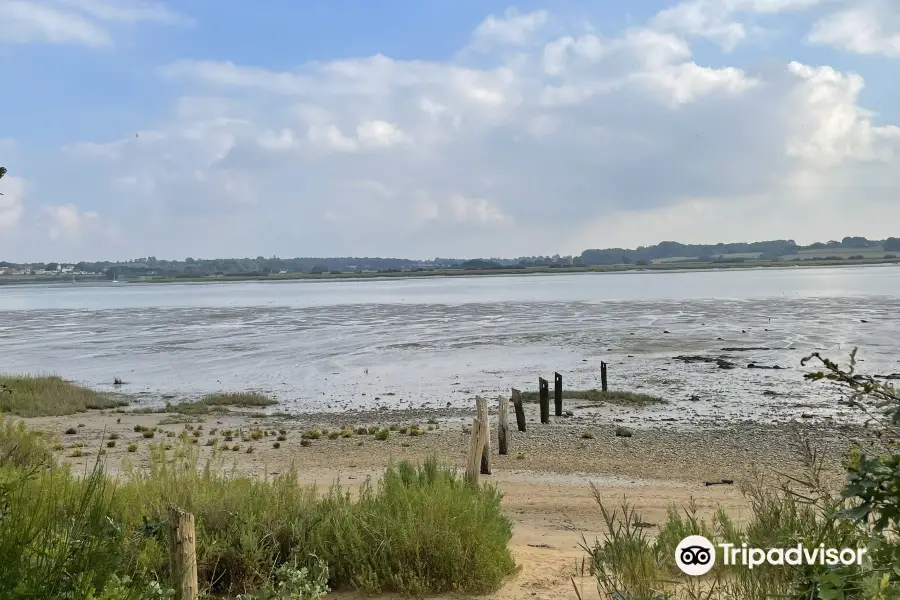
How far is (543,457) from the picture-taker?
18.4 meters

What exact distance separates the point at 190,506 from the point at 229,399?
23.5 meters

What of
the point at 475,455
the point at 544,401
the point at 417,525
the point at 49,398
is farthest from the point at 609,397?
the point at 417,525

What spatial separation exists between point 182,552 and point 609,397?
24.6 meters

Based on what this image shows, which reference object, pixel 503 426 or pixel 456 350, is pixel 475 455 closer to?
pixel 503 426

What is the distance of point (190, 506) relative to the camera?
22.7ft

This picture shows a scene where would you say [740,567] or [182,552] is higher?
[182,552]

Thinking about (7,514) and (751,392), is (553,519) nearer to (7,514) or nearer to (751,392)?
(7,514)

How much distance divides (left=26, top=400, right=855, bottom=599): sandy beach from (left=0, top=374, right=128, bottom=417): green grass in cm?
101

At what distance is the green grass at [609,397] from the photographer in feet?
90.0

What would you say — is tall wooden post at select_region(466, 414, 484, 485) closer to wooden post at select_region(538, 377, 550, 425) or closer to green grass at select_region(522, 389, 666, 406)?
wooden post at select_region(538, 377, 550, 425)

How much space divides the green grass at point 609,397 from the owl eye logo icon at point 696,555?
72.1 feet

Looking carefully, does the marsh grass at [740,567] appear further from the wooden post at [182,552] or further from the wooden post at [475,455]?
the wooden post at [475,455]

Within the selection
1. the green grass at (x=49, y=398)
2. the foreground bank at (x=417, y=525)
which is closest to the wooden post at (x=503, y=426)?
the foreground bank at (x=417, y=525)

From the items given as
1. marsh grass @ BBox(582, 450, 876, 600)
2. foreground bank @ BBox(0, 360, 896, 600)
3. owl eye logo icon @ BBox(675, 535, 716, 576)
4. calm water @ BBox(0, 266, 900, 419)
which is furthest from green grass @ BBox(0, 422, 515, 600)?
calm water @ BBox(0, 266, 900, 419)
